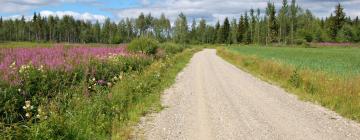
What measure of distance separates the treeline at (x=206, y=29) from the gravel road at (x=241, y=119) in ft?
288

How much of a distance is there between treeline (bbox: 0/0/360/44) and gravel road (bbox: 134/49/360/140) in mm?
87930

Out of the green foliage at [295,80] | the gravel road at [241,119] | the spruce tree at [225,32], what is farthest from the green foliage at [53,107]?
the spruce tree at [225,32]

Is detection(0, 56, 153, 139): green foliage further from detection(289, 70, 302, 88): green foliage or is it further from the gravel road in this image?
detection(289, 70, 302, 88): green foliage

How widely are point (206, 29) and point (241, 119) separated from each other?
142 m

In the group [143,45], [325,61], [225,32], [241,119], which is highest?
[225,32]

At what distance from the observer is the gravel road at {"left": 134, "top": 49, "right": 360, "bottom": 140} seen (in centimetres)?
849

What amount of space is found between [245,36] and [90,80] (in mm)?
116041

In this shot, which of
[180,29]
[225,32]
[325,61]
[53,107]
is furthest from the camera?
[225,32]

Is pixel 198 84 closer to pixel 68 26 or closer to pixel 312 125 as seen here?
pixel 312 125

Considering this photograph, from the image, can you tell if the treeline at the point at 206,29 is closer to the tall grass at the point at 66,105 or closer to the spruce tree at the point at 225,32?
the spruce tree at the point at 225,32

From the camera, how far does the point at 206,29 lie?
5920 inches

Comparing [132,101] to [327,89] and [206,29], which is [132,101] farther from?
[206,29]

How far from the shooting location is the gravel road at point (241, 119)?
8492 millimetres

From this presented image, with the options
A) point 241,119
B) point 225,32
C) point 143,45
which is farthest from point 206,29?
point 241,119
